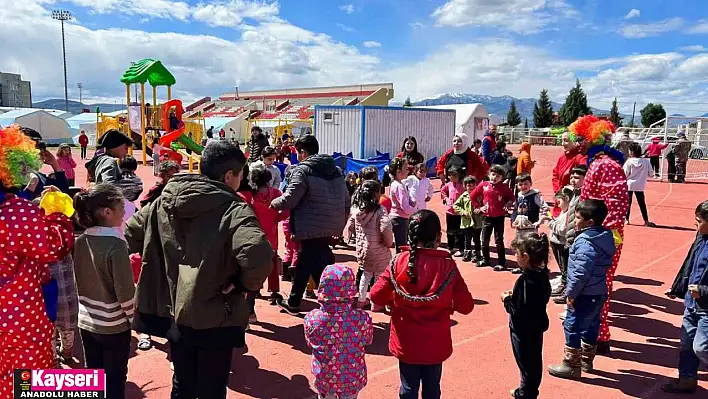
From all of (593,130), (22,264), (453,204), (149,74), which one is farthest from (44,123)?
(593,130)

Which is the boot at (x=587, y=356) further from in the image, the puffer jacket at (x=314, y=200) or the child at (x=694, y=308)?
the puffer jacket at (x=314, y=200)

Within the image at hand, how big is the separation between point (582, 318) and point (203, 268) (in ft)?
9.93

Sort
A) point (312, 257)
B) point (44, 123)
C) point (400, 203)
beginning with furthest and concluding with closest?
point (44, 123), point (400, 203), point (312, 257)

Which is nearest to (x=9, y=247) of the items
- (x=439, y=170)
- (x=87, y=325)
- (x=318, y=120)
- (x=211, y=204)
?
(x=87, y=325)

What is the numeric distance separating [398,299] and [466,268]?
15.2 feet

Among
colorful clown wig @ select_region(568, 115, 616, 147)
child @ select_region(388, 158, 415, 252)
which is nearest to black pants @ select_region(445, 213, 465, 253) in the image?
child @ select_region(388, 158, 415, 252)

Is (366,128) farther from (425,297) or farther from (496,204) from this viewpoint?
(425,297)

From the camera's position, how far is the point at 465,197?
7.76 metres

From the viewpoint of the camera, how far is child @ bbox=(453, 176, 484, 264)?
7609 millimetres

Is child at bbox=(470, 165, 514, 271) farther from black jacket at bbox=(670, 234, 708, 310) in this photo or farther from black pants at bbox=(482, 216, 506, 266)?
black jacket at bbox=(670, 234, 708, 310)

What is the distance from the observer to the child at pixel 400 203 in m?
6.40

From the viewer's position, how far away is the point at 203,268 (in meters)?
2.67

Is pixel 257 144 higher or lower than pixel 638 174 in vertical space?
higher

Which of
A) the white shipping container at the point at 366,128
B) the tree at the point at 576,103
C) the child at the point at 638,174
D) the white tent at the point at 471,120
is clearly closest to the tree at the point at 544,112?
the tree at the point at 576,103
